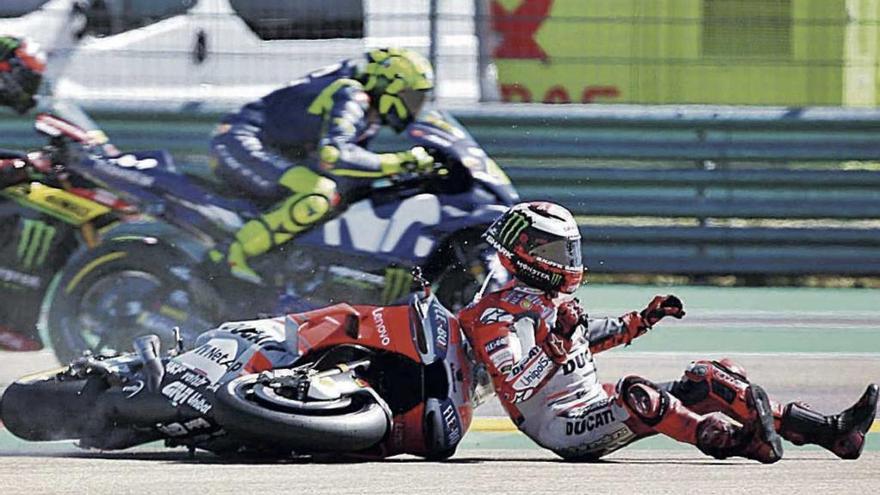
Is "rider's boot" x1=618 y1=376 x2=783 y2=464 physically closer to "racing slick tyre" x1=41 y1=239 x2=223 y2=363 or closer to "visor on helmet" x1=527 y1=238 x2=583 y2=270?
"visor on helmet" x1=527 y1=238 x2=583 y2=270

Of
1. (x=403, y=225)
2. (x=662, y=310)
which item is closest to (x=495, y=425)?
(x=662, y=310)

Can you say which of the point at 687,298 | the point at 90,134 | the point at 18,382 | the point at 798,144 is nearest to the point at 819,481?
the point at 18,382

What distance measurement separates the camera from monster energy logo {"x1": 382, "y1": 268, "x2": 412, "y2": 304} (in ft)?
27.9

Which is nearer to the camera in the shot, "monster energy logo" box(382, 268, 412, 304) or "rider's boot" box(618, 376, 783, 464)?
"rider's boot" box(618, 376, 783, 464)

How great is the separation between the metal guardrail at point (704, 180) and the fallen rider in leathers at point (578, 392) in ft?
14.8

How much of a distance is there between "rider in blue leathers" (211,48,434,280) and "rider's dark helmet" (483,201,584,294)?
2653 millimetres

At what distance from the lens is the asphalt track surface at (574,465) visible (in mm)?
4941

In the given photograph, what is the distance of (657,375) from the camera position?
809 cm

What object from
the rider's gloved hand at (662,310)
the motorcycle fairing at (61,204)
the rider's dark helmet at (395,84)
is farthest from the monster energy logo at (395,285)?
the rider's gloved hand at (662,310)

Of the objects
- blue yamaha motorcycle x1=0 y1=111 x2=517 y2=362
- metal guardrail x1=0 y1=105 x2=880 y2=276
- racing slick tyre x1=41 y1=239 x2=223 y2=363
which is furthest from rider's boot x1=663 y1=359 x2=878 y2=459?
metal guardrail x1=0 y1=105 x2=880 y2=276

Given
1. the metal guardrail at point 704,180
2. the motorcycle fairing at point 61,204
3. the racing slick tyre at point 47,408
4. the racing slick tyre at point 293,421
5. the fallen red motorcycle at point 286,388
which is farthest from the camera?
the metal guardrail at point 704,180

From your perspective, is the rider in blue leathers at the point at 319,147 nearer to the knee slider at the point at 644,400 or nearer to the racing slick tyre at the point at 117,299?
the racing slick tyre at the point at 117,299

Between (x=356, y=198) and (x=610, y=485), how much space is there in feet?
12.8

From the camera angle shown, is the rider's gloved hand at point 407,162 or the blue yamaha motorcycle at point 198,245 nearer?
the blue yamaha motorcycle at point 198,245
